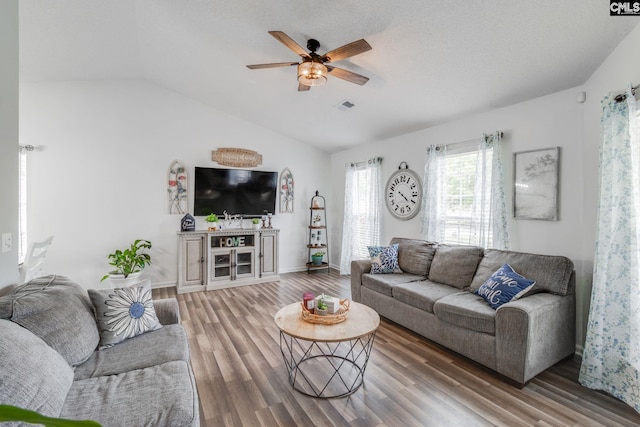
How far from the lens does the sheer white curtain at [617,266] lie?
2.13 metres

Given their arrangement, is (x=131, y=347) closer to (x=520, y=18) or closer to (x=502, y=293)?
(x=502, y=293)

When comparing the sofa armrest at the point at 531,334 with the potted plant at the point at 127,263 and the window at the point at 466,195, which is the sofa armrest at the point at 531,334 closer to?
the window at the point at 466,195

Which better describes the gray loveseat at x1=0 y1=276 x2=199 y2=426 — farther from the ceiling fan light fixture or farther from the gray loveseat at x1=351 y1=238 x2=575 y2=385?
the ceiling fan light fixture

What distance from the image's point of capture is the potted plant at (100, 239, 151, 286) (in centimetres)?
437

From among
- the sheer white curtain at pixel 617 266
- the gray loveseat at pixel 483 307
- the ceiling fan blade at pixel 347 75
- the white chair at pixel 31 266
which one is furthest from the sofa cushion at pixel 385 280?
the white chair at pixel 31 266

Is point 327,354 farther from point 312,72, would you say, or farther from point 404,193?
point 404,193

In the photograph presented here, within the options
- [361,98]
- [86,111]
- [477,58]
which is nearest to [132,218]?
[86,111]

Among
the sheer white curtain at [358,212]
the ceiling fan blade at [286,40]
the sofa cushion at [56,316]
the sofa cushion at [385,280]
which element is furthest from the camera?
the sheer white curtain at [358,212]

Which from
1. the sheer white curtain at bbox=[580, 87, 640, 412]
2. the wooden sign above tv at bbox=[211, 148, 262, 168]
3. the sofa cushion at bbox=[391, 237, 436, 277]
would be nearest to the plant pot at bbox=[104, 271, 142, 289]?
the wooden sign above tv at bbox=[211, 148, 262, 168]

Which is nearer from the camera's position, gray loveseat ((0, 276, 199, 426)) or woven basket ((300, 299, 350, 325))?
gray loveseat ((0, 276, 199, 426))

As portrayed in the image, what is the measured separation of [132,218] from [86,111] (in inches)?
67.0

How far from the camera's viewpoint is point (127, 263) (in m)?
4.41

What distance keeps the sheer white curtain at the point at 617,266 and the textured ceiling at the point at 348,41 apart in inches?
27.1

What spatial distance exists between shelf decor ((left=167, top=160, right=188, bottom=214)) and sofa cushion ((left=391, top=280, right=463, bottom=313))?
372 cm
